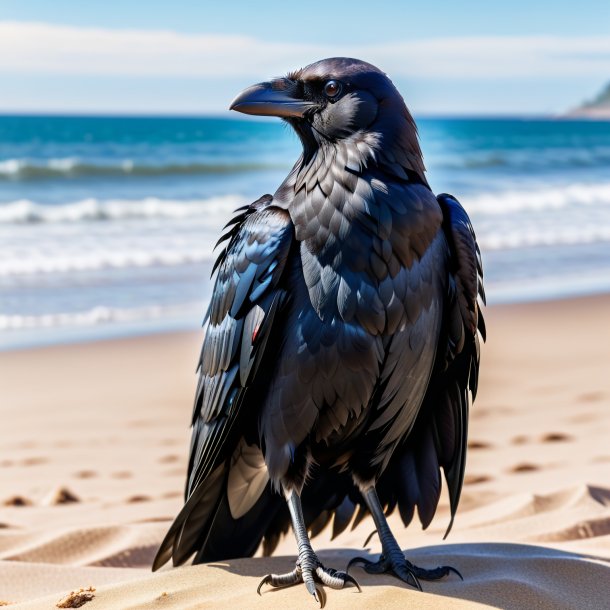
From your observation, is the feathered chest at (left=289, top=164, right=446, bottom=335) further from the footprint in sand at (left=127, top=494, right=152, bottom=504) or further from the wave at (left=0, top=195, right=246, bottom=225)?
the wave at (left=0, top=195, right=246, bottom=225)

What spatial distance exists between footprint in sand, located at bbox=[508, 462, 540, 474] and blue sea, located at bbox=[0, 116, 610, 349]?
7.27ft

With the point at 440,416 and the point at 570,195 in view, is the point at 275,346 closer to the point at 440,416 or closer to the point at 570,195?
the point at 440,416

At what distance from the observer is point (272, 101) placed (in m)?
3.15

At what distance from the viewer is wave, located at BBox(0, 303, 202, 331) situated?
8688mm

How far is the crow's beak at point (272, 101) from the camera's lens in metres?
3.14

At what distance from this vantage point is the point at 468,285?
10.3 feet

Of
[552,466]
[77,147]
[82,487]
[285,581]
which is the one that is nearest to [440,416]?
[285,581]

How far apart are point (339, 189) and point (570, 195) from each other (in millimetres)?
19768

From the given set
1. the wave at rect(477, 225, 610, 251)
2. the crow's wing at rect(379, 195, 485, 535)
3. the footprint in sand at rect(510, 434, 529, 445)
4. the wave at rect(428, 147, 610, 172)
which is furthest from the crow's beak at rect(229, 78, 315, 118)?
the wave at rect(428, 147, 610, 172)

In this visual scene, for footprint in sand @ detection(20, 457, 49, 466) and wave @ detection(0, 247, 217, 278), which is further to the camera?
wave @ detection(0, 247, 217, 278)

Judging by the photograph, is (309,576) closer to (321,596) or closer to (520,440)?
(321,596)

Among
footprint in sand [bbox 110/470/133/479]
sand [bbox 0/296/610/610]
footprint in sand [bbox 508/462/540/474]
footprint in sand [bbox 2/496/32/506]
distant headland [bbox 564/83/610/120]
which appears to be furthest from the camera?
distant headland [bbox 564/83/610/120]

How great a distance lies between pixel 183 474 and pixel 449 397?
2514 mm

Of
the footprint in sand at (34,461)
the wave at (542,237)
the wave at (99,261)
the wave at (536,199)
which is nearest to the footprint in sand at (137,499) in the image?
the footprint in sand at (34,461)
